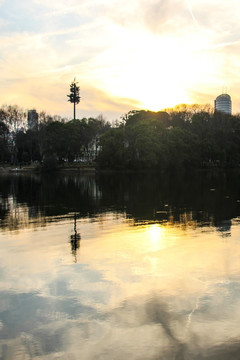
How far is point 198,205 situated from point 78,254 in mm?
13340

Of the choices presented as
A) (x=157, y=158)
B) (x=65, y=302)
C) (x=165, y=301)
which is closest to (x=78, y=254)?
(x=65, y=302)

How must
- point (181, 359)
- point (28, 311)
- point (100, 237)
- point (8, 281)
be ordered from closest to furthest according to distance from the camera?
1. point (181, 359)
2. point (28, 311)
3. point (8, 281)
4. point (100, 237)

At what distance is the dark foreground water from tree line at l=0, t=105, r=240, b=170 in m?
67.5

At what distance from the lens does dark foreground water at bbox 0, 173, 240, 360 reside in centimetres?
611

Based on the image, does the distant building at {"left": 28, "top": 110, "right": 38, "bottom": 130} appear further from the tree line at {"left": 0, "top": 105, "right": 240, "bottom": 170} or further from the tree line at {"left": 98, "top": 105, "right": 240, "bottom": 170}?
the tree line at {"left": 98, "top": 105, "right": 240, "bottom": 170}

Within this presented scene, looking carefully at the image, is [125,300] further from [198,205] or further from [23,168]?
[23,168]

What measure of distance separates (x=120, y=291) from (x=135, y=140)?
76630 mm

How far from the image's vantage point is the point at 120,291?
840 cm

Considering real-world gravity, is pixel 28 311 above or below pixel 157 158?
below

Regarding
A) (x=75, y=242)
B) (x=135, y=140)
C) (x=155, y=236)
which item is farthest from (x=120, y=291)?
(x=135, y=140)

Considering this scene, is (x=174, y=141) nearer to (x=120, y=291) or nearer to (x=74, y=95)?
(x=74, y=95)

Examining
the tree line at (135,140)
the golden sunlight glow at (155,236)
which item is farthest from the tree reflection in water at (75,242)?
the tree line at (135,140)

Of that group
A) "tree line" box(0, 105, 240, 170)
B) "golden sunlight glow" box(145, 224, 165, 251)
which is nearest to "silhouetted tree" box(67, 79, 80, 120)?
"tree line" box(0, 105, 240, 170)

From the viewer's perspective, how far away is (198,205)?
23234 millimetres
